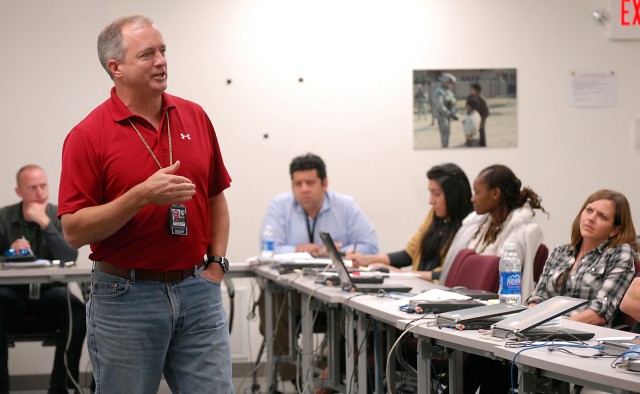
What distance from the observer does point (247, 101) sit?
20.4ft

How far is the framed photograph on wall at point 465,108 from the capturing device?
6.34 m

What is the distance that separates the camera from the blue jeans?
2.23 metres

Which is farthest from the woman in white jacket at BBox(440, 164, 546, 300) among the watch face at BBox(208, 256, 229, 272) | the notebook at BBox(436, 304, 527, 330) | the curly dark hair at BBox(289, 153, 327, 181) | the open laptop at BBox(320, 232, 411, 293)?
the watch face at BBox(208, 256, 229, 272)

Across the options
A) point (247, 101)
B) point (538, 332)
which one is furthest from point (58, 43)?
point (538, 332)

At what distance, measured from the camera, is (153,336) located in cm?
224

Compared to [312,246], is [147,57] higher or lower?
higher

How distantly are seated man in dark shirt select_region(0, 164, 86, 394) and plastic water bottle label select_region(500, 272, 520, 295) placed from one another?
2818 millimetres

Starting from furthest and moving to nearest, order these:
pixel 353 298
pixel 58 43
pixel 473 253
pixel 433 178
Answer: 1. pixel 58 43
2. pixel 433 178
3. pixel 473 253
4. pixel 353 298

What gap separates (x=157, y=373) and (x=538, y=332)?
1.00 meters

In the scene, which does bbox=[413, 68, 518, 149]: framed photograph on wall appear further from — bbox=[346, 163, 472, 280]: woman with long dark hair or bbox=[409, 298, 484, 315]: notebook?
bbox=[409, 298, 484, 315]: notebook

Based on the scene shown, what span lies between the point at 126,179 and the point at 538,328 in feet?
3.79

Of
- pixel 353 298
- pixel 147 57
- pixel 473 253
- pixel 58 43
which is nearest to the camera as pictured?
pixel 147 57

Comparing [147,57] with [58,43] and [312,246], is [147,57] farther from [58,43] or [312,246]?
[58,43]

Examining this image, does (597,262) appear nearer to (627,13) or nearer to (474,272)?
(474,272)
